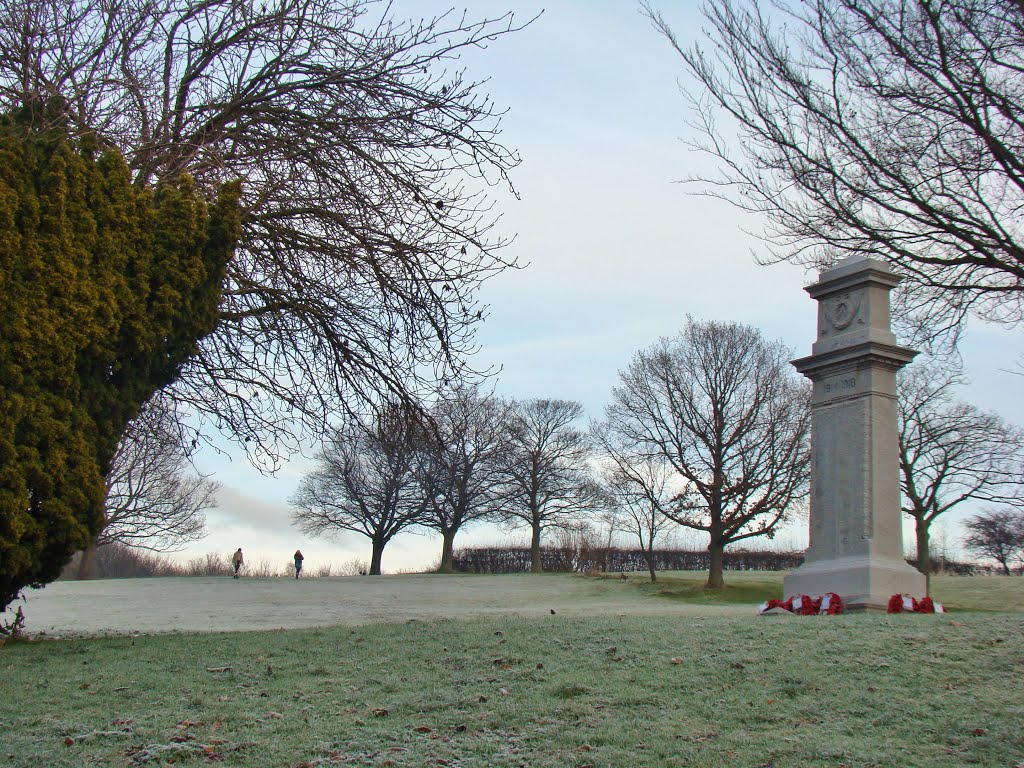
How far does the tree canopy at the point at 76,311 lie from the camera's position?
8258mm

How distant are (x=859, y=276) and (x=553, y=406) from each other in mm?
32621

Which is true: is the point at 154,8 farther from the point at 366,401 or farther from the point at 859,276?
the point at 859,276

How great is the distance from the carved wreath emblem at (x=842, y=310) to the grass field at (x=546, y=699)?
Result: 19.6 feet

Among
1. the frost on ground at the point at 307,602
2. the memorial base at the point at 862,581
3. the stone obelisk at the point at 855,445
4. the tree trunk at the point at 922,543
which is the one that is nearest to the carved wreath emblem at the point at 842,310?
the stone obelisk at the point at 855,445

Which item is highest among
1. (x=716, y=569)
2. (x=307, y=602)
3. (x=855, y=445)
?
(x=855, y=445)

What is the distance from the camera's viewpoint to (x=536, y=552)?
1699 inches

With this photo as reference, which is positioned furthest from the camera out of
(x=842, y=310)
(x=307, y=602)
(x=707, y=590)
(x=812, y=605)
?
(x=707, y=590)

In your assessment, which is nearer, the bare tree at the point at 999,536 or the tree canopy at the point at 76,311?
the tree canopy at the point at 76,311

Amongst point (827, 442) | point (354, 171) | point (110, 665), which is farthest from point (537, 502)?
point (110, 665)

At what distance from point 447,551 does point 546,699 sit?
128 ft

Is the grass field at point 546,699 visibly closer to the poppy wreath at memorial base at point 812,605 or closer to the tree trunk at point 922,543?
the poppy wreath at memorial base at point 812,605

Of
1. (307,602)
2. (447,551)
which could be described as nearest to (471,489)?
(447,551)

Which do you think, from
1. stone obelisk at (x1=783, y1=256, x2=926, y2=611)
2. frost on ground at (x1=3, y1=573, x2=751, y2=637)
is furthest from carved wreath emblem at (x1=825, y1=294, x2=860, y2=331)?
frost on ground at (x1=3, y1=573, x2=751, y2=637)

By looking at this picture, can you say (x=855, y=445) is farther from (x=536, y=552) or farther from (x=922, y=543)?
(x=536, y=552)
